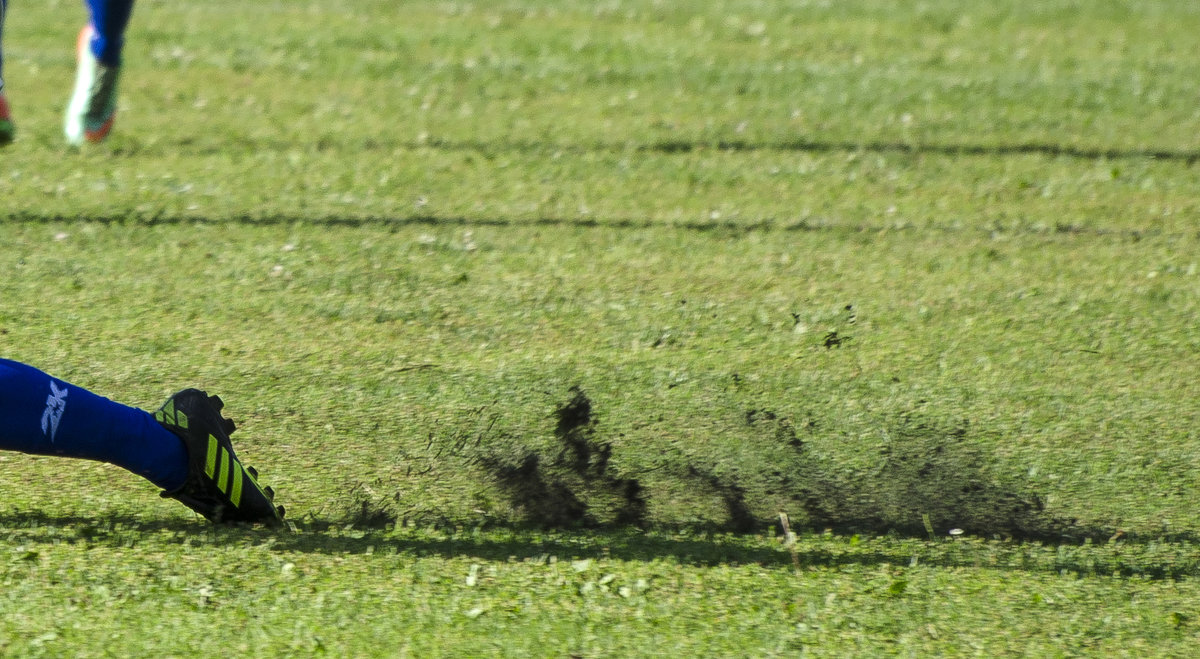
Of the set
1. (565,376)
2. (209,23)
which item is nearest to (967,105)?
(565,376)

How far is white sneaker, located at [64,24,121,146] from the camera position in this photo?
607 cm

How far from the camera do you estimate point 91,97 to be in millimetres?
6234

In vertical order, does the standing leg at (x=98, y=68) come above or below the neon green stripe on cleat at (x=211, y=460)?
above

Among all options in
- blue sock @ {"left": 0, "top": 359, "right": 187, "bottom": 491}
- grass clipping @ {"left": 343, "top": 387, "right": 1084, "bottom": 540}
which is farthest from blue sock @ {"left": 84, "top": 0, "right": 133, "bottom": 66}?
blue sock @ {"left": 0, "top": 359, "right": 187, "bottom": 491}

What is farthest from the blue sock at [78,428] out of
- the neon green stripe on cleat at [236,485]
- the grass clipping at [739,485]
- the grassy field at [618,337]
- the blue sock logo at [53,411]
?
the grass clipping at [739,485]

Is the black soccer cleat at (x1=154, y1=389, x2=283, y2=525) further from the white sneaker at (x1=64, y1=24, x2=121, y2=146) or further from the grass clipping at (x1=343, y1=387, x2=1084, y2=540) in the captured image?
the white sneaker at (x1=64, y1=24, x2=121, y2=146)

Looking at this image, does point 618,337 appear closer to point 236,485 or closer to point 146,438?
point 236,485

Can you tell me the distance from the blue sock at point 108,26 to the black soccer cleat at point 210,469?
2.75 meters

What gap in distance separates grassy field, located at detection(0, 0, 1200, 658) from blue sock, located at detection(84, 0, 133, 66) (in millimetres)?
831

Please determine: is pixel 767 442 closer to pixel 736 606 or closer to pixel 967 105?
pixel 736 606

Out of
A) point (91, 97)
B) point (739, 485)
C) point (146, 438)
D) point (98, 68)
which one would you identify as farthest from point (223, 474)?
point (91, 97)

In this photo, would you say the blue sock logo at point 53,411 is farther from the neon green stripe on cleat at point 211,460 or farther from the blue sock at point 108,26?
the blue sock at point 108,26

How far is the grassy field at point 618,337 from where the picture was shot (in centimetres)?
335

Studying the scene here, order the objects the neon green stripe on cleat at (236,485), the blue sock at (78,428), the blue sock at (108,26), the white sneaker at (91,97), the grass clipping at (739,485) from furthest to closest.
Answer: the white sneaker at (91,97) < the blue sock at (108,26) < the grass clipping at (739,485) < the neon green stripe on cleat at (236,485) < the blue sock at (78,428)
